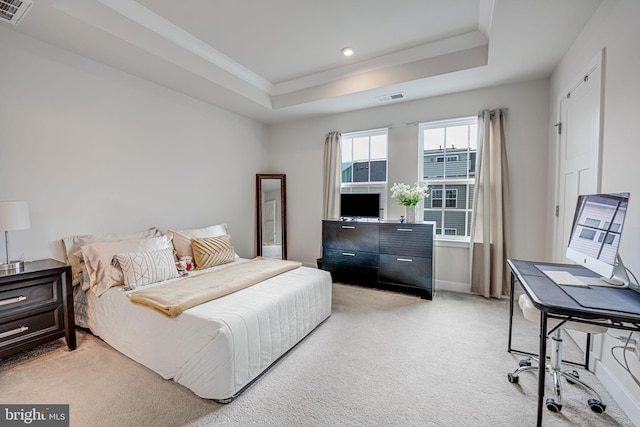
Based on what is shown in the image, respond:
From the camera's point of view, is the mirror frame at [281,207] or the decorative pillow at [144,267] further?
the mirror frame at [281,207]

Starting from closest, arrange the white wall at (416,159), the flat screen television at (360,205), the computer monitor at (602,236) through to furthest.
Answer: the computer monitor at (602,236)
the white wall at (416,159)
the flat screen television at (360,205)

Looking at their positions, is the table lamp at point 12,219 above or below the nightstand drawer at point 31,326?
above

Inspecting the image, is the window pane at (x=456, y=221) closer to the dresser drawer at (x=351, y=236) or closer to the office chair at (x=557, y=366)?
the dresser drawer at (x=351, y=236)

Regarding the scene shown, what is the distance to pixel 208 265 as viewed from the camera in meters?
3.13

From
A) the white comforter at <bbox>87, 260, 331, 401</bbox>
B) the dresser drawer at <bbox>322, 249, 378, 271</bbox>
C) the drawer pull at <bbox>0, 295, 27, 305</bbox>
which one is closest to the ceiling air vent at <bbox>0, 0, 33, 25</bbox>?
the drawer pull at <bbox>0, 295, 27, 305</bbox>

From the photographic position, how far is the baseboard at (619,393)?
5.04ft

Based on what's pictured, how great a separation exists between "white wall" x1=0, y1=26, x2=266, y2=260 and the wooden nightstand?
1.57 ft

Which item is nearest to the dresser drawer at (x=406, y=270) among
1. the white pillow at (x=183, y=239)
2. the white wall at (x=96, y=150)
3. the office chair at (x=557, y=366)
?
the office chair at (x=557, y=366)

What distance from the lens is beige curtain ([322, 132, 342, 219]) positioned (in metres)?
4.47

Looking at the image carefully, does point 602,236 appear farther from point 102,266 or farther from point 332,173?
point 102,266

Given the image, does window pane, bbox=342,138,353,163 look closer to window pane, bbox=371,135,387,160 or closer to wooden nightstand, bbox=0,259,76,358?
window pane, bbox=371,135,387,160

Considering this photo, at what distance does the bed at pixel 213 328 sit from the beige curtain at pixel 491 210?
7.31 ft

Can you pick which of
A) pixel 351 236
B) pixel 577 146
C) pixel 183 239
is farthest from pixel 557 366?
pixel 183 239

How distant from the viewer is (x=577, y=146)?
2451mm
